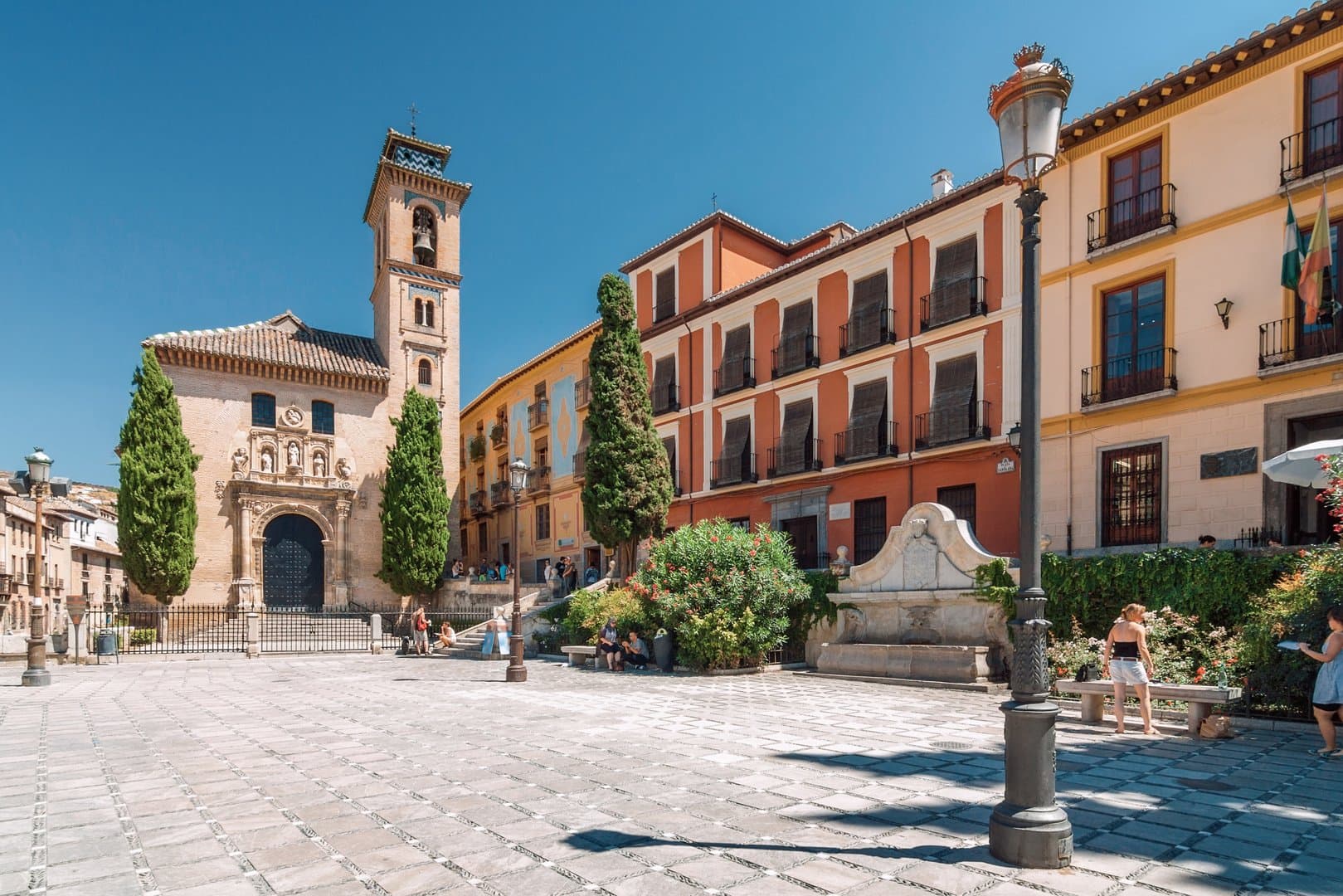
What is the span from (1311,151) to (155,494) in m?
35.2

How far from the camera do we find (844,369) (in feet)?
75.5

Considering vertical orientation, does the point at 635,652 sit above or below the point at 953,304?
below

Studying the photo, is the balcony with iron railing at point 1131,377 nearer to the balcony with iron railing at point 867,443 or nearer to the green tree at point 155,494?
the balcony with iron railing at point 867,443

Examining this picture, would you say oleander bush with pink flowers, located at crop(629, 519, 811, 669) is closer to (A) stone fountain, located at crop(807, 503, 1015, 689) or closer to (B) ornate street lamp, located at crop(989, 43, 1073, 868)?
(A) stone fountain, located at crop(807, 503, 1015, 689)

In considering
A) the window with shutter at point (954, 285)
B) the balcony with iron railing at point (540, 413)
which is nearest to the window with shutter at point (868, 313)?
the window with shutter at point (954, 285)

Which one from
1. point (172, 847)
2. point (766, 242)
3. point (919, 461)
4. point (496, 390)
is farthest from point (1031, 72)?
point (496, 390)

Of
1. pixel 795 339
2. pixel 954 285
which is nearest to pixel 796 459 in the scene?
pixel 795 339

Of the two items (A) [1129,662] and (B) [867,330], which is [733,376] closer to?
(B) [867,330]

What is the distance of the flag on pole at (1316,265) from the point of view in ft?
40.5

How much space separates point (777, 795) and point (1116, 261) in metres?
15.5

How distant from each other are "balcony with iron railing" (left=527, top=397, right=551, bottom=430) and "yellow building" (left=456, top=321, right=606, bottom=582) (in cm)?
4

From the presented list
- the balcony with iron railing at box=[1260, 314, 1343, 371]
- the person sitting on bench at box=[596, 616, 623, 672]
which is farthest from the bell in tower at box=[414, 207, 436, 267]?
the balcony with iron railing at box=[1260, 314, 1343, 371]

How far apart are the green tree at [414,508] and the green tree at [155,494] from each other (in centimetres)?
733

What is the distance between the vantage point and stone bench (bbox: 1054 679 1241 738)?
8094 mm
